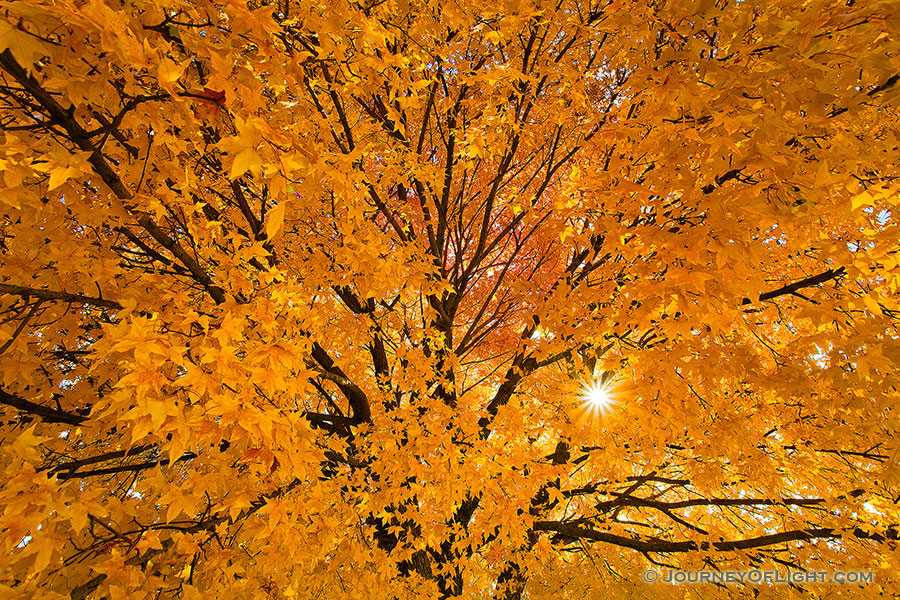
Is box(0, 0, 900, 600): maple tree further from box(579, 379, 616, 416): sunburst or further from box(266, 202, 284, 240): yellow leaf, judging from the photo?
box(266, 202, 284, 240): yellow leaf

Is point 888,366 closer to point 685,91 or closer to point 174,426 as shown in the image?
point 685,91

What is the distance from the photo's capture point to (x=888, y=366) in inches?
80.9

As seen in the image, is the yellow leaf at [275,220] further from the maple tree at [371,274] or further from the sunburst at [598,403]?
the sunburst at [598,403]

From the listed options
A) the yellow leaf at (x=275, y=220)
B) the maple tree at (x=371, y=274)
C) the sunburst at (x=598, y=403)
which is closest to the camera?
the yellow leaf at (x=275, y=220)

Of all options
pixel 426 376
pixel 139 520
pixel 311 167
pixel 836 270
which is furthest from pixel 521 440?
pixel 311 167

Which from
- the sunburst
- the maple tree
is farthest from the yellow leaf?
the sunburst

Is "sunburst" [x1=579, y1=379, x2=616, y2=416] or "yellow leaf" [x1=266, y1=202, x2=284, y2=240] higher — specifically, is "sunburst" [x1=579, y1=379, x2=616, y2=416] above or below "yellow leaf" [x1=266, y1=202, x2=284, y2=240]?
Answer: above

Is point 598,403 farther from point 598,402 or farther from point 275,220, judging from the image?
point 275,220

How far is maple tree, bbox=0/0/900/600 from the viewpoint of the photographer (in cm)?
167

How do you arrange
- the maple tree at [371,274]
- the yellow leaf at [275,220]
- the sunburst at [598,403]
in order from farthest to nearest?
the sunburst at [598,403] → the maple tree at [371,274] → the yellow leaf at [275,220]

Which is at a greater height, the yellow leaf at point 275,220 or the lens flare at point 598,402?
the lens flare at point 598,402

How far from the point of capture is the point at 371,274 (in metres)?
3.48

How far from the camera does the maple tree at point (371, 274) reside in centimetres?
167

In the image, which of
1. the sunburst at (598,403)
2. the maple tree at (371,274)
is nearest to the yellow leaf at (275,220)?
the maple tree at (371,274)
